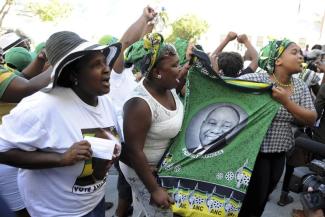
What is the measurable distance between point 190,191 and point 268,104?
851 mm

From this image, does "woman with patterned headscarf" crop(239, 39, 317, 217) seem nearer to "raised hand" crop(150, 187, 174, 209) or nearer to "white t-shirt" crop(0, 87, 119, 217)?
"raised hand" crop(150, 187, 174, 209)

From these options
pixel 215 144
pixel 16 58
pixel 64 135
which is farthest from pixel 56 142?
pixel 16 58

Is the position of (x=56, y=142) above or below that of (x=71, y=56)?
below

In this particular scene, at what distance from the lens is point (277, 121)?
2.68m

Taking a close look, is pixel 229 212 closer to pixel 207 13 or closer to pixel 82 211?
pixel 82 211

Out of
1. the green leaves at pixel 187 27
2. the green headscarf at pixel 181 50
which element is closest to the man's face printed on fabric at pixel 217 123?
the green headscarf at pixel 181 50

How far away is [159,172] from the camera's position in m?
2.30

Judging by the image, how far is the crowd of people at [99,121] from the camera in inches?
63.8

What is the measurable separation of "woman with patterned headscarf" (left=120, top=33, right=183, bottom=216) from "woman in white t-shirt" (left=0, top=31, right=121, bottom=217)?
0.92ft

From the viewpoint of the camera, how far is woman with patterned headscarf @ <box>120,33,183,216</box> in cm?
212

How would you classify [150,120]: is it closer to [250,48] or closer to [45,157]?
[45,157]

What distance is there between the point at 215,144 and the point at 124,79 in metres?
1.31

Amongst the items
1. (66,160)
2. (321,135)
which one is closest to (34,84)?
(66,160)

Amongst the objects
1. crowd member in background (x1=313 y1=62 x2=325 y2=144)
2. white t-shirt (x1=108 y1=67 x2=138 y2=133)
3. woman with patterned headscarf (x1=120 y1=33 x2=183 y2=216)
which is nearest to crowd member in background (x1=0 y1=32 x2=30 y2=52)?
white t-shirt (x1=108 y1=67 x2=138 y2=133)
